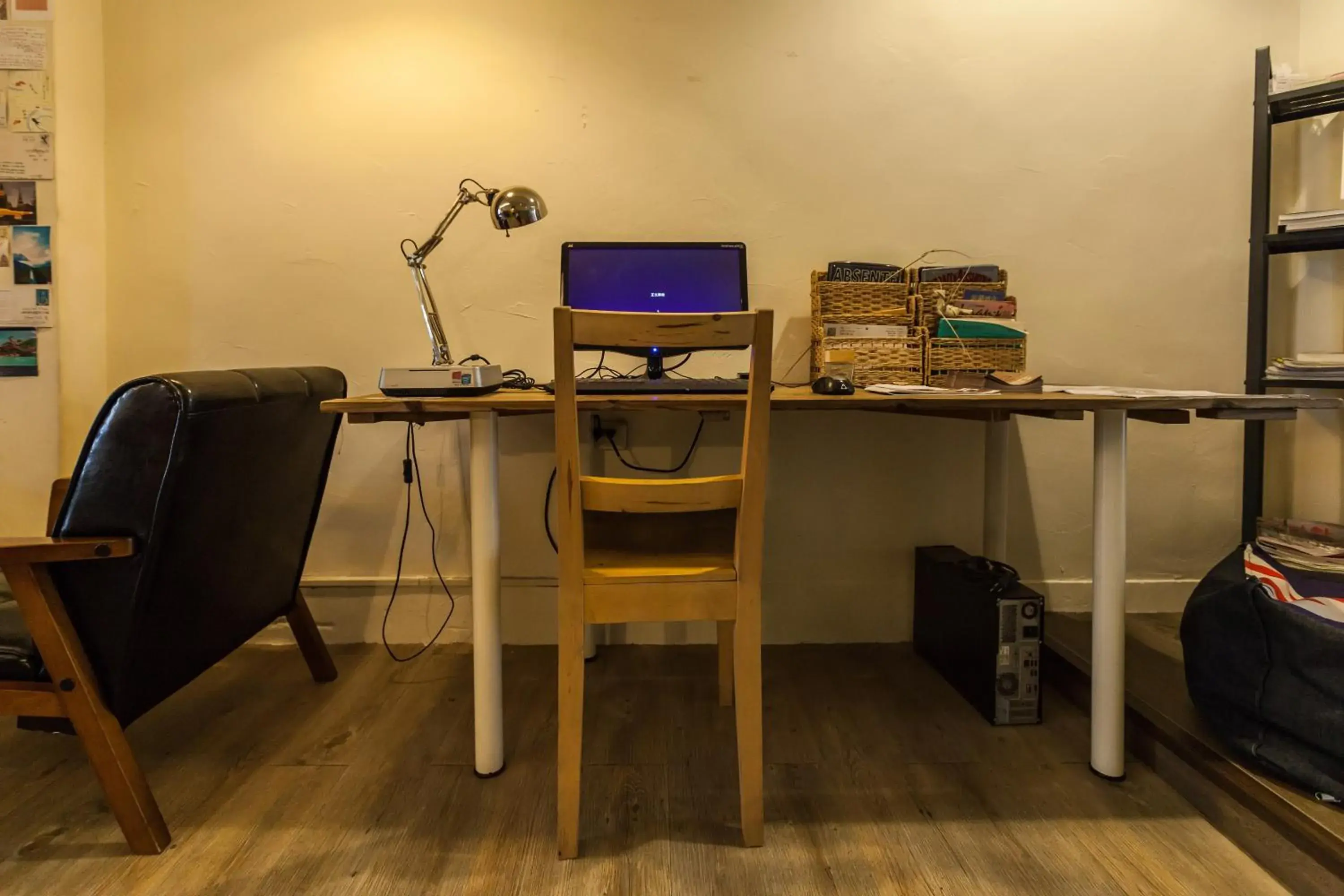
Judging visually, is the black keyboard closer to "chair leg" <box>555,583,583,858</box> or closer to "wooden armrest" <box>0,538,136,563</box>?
"chair leg" <box>555,583,583,858</box>

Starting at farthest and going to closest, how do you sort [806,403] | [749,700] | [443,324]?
[443,324]
[806,403]
[749,700]

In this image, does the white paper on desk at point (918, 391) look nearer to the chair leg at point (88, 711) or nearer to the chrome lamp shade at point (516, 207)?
the chrome lamp shade at point (516, 207)

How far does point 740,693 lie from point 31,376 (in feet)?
7.06

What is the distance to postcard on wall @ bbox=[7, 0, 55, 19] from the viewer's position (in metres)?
1.93

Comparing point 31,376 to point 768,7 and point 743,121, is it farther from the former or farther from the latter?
point 768,7

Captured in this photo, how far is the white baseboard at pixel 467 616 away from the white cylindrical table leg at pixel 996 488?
275 mm

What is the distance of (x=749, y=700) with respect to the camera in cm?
123

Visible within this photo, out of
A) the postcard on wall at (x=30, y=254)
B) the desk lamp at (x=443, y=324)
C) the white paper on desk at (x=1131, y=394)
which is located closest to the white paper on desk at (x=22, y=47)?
the postcard on wall at (x=30, y=254)

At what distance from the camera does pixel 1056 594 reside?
221 cm

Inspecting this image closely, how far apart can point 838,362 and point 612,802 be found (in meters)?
1.14

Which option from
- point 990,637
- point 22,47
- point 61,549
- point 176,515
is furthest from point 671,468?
point 22,47

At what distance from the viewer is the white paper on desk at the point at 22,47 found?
1926mm

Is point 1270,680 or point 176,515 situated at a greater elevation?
point 176,515

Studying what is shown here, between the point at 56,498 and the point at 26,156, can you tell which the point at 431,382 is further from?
the point at 26,156
